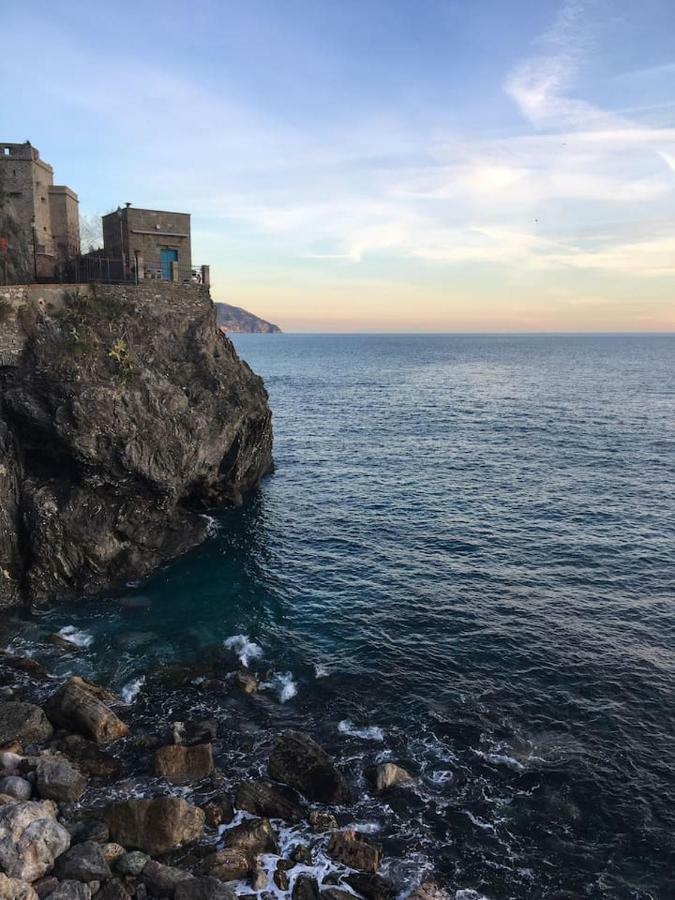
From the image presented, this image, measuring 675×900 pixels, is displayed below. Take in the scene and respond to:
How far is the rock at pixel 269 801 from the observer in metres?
23.3

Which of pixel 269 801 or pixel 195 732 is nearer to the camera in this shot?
pixel 269 801

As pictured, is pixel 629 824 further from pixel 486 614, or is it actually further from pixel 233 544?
pixel 233 544

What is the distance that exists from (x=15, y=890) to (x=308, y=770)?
10.6 meters

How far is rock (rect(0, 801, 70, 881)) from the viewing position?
19.5 m

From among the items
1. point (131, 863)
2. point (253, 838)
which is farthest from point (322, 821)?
point (131, 863)

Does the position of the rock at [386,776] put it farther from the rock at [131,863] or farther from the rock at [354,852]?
the rock at [131,863]

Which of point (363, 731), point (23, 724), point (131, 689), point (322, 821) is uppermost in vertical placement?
point (23, 724)

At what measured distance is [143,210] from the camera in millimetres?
55938

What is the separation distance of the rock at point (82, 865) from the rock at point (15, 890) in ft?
4.15

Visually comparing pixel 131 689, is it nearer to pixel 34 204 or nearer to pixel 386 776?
pixel 386 776

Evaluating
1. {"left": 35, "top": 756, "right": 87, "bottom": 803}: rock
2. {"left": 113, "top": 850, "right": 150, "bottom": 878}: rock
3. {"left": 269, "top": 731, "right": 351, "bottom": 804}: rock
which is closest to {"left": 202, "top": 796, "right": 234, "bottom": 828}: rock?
{"left": 269, "top": 731, "right": 351, "bottom": 804}: rock

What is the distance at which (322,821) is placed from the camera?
2292 cm

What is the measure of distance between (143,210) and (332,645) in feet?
138

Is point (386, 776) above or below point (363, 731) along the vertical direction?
above
